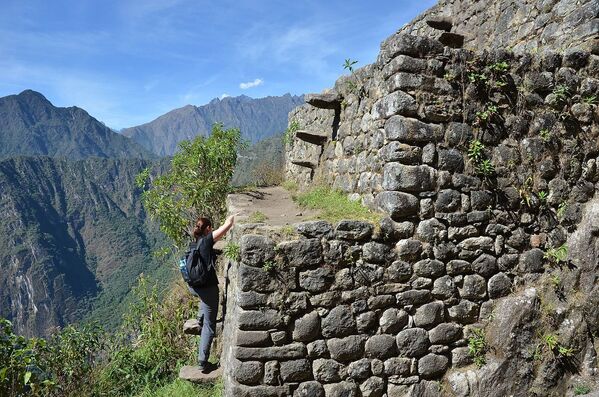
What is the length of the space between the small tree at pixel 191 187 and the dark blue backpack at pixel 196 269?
3.30 metres

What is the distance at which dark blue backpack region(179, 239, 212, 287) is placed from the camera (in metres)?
4.44

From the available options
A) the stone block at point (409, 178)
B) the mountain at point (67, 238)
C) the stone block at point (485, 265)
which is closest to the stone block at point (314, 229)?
the stone block at point (409, 178)

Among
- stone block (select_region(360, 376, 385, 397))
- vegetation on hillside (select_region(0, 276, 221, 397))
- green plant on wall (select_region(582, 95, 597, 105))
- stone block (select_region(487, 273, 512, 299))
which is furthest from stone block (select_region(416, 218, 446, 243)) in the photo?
vegetation on hillside (select_region(0, 276, 221, 397))

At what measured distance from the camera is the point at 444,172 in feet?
13.6

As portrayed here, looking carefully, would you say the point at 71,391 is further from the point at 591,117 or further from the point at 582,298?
the point at 591,117

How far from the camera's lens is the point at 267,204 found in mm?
6852

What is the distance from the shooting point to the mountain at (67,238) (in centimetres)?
10006

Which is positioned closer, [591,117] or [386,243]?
[386,243]

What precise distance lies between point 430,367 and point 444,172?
1883 mm

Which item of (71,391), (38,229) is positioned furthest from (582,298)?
(38,229)

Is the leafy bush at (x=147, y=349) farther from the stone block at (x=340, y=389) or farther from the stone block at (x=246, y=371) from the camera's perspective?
the stone block at (x=340, y=389)

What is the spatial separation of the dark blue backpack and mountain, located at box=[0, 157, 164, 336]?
86.8m

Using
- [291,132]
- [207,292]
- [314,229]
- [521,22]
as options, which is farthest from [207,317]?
[521,22]

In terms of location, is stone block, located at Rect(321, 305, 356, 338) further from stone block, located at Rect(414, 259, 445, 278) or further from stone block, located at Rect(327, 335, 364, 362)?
stone block, located at Rect(414, 259, 445, 278)
